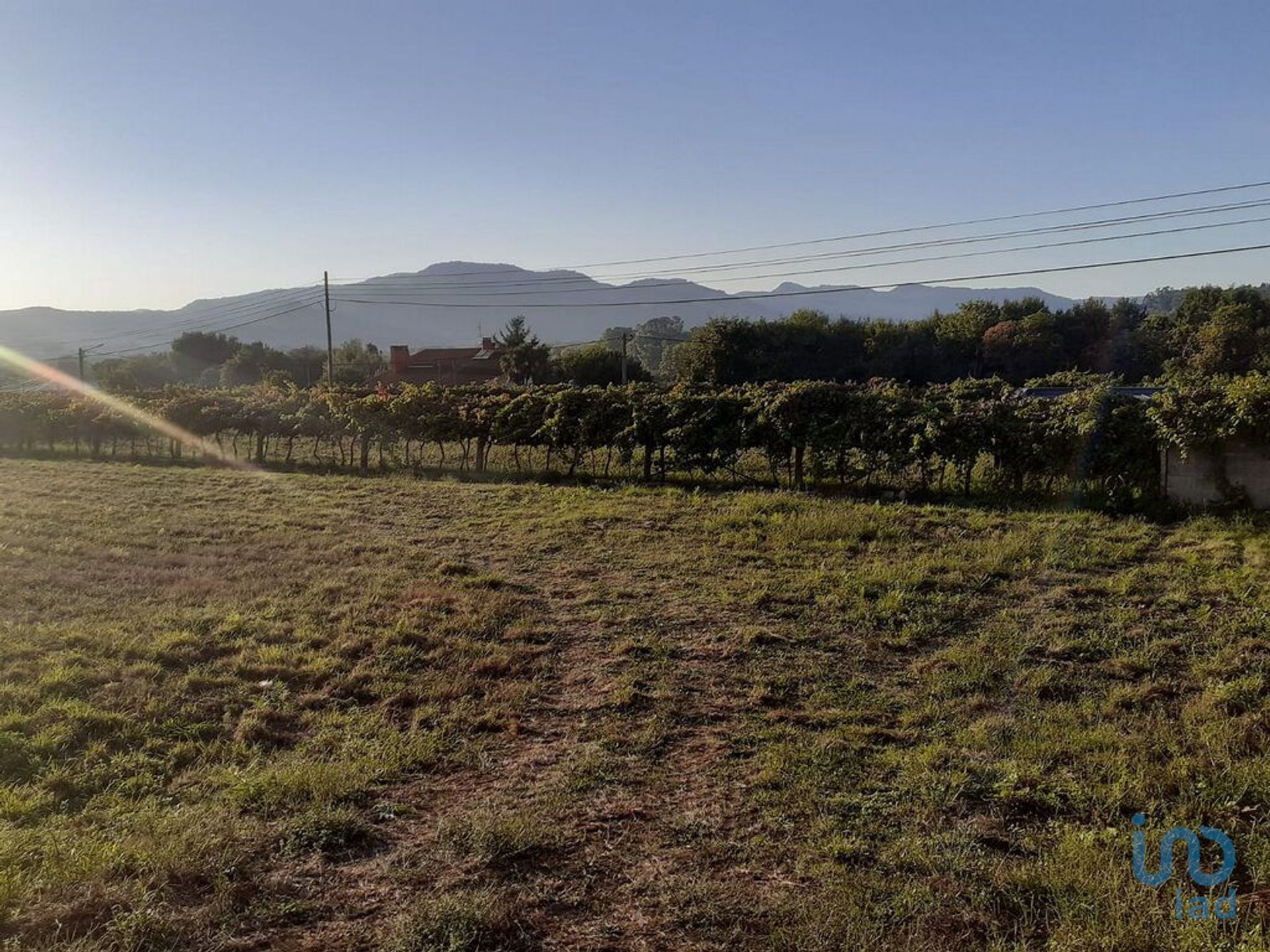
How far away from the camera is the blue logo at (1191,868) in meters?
2.82

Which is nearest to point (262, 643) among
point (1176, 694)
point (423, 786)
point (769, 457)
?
point (423, 786)

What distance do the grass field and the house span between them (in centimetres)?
4665

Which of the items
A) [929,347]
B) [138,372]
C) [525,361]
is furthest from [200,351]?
[929,347]

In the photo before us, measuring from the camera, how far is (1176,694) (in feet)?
16.3

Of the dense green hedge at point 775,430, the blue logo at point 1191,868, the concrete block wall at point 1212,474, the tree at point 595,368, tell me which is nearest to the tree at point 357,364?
the tree at point 595,368

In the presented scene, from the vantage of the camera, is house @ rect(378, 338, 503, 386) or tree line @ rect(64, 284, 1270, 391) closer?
tree line @ rect(64, 284, 1270, 391)

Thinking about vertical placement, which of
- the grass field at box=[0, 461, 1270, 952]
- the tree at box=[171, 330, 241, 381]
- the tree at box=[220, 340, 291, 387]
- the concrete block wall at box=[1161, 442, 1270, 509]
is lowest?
the grass field at box=[0, 461, 1270, 952]

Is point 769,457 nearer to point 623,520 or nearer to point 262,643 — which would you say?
point 623,520

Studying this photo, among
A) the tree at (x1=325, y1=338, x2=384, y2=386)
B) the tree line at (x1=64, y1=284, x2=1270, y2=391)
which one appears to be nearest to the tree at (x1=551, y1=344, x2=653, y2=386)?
the tree line at (x1=64, y1=284, x2=1270, y2=391)

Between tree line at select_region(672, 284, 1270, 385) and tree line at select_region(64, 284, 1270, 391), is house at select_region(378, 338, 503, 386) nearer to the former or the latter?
tree line at select_region(64, 284, 1270, 391)

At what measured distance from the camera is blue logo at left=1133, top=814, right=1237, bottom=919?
282cm

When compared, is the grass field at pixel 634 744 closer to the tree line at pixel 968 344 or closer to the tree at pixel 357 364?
the tree line at pixel 968 344

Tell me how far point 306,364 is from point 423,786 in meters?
78.2

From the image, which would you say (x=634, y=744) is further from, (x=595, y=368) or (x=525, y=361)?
(x=525, y=361)
